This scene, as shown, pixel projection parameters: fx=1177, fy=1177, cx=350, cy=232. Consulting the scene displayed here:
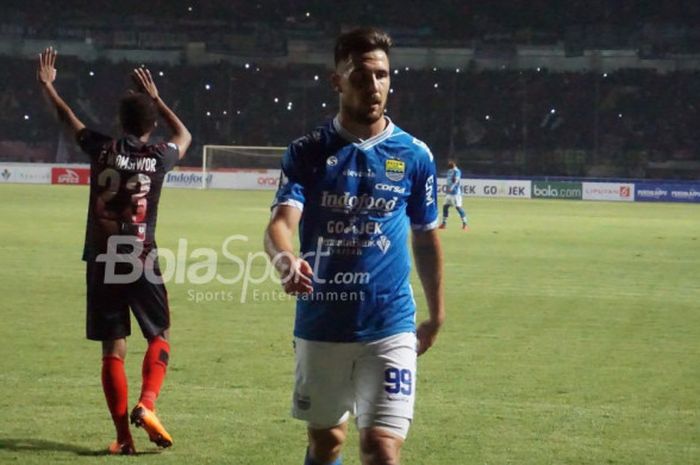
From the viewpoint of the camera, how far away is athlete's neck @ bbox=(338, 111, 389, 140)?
466 centimetres

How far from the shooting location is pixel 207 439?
7.24 metres

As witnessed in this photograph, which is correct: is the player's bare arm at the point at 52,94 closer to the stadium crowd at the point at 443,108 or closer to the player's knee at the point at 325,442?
the player's knee at the point at 325,442

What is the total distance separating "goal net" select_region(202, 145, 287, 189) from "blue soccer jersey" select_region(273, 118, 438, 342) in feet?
170

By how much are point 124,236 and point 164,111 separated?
2.85ft

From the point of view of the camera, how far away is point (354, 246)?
4645 millimetres

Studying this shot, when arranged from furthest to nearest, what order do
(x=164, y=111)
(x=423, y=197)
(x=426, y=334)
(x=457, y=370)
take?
1. (x=457, y=370)
2. (x=164, y=111)
3. (x=426, y=334)
4. (x=423, y=197)

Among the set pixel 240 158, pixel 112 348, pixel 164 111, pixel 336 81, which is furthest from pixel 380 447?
pixel 240 158

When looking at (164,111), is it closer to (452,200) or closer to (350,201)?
(350,201)

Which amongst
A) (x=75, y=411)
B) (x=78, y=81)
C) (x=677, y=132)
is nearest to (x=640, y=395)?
(x=75, y=411)

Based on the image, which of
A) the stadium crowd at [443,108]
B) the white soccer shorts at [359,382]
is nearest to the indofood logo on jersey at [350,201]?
the white soccer shorts at [359,382]

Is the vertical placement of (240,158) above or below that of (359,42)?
above

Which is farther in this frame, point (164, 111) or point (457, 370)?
point (457, 370)

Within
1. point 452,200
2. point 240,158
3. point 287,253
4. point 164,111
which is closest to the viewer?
point 287,253

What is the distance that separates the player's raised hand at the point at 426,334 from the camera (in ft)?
16.3
